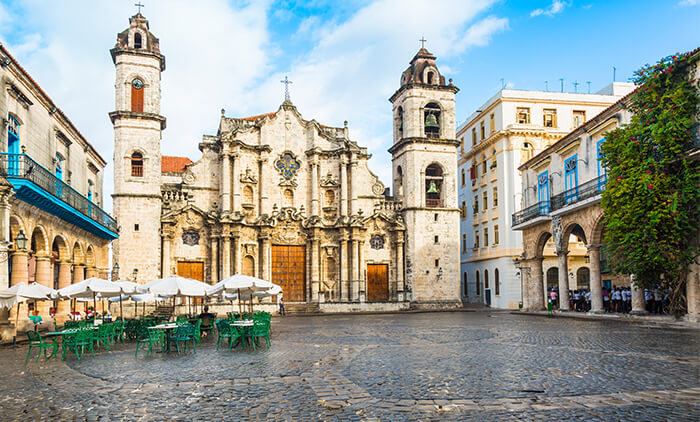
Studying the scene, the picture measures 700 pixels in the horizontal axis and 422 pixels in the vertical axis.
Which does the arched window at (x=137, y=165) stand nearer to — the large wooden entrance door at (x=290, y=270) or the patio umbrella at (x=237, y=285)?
the large wooden entrance door at (x=290, y=270)

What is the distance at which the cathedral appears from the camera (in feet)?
127

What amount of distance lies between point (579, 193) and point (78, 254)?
24482 mm

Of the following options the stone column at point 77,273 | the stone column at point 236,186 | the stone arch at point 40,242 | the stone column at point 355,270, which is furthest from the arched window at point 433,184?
the stone arch at point 40,242

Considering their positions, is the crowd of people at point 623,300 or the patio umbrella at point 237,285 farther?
the crowd of people at point 623,300

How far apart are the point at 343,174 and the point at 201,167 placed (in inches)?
405

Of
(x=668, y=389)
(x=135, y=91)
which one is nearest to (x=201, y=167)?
(x=135, y=91)

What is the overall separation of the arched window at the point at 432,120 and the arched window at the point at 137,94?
20.4 m

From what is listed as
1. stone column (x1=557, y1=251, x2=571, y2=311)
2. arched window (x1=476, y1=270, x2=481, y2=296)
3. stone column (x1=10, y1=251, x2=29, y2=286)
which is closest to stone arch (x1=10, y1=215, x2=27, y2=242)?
stone column (x1=10, y1=251, x2=29, y2=286)

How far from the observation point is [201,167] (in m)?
42.5

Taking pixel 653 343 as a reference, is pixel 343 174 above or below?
above

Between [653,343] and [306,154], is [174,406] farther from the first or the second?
[306,154]

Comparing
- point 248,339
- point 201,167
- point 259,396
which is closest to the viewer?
point 259,396

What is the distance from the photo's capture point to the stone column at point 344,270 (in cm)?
4225

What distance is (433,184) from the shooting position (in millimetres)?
44094
